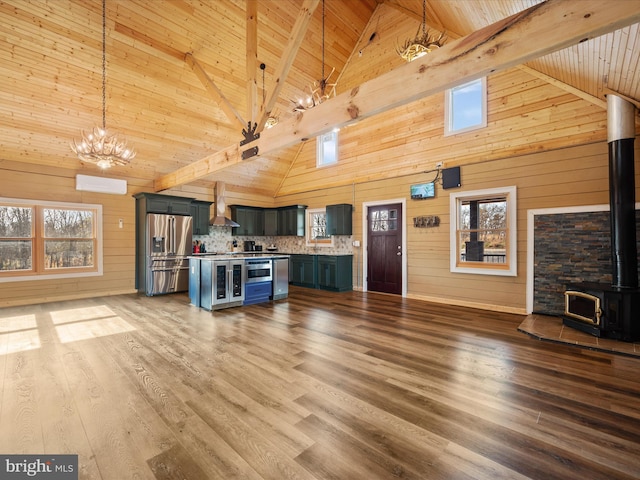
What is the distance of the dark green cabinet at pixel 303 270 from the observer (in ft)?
25.4

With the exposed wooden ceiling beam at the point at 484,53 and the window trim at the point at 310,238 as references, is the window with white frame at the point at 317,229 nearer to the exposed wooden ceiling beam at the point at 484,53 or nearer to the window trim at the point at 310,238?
the window trim at the point at 310,238

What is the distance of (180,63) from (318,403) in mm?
6386

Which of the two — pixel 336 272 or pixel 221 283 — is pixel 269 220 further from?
pixel 221 283

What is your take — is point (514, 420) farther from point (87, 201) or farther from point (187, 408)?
point (87, 201)

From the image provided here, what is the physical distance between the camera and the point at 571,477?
1536 millimetres

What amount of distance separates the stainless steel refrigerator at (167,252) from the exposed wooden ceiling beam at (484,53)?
4827mm

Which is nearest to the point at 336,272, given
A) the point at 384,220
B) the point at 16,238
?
the point at 384,220

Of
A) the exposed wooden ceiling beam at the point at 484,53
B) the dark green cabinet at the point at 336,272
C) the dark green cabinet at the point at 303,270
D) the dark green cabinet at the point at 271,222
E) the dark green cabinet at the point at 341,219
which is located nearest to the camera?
the exposed wooden ceiling beam at the point at 484,53

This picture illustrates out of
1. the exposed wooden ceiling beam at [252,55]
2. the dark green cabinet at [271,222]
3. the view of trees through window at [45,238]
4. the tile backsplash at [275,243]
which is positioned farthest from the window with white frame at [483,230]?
the view of trees through window at [45,238]

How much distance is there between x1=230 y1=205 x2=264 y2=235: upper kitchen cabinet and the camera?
29.0 feet

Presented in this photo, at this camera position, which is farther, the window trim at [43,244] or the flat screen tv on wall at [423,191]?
the flat screen tv on wall at [423,191]

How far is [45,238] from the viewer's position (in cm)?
601

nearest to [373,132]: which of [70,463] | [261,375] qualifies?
[261,375]

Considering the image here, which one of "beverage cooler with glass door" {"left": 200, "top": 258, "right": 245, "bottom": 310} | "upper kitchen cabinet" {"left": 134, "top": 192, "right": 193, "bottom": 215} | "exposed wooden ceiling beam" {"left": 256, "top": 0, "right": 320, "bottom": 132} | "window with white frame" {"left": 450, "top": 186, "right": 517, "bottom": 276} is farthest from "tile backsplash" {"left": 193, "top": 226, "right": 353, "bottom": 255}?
"exposed wooden ceiling beam" {"left": 256, "top": 0, "right": 320, "bottom": 132}
